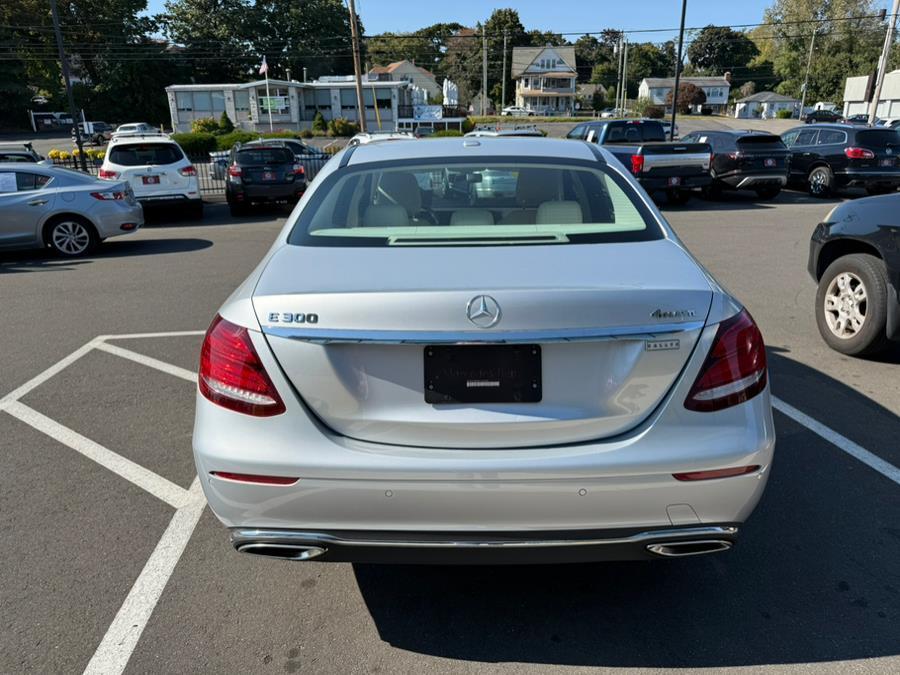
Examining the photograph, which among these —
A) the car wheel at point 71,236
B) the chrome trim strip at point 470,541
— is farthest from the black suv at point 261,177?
the chrome trim strip at point 470,541

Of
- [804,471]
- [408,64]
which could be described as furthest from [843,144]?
[408,64]

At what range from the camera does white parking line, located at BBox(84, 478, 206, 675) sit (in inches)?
97.6

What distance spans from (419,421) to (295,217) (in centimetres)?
132

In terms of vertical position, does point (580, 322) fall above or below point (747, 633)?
above

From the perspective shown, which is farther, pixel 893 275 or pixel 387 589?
pixel 893 275

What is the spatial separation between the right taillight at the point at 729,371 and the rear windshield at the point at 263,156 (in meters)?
15.1

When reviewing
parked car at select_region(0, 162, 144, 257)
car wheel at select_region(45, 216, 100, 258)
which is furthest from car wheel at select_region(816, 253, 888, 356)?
car wheel at select_region(45, 216, 100, 258)

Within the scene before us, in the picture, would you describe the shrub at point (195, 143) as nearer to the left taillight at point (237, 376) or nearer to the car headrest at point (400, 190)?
the car headrest at point (400, 190)

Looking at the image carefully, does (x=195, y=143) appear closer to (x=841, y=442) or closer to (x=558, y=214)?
(x=558, y=214)

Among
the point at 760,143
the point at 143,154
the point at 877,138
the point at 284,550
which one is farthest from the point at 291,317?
the point at 877,138

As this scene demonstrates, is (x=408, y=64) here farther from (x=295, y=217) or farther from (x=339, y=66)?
(x=295, y=217)

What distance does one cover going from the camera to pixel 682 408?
216cm

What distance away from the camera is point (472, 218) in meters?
3.15

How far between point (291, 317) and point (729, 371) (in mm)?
1399
